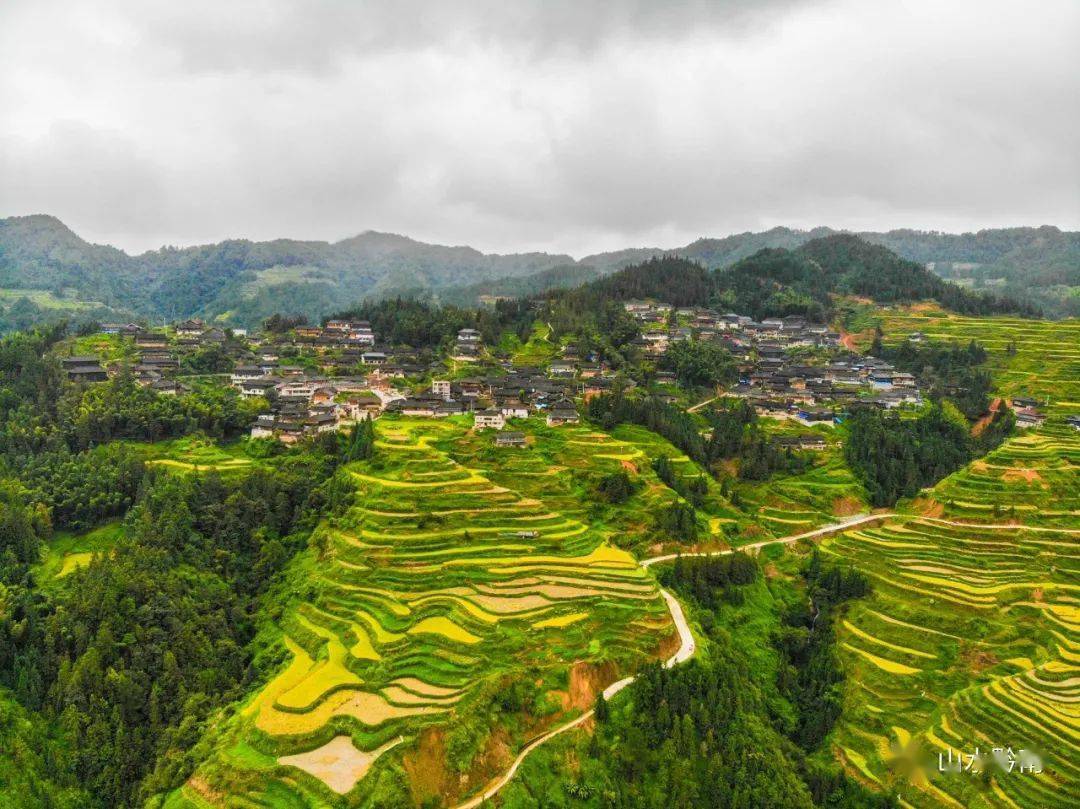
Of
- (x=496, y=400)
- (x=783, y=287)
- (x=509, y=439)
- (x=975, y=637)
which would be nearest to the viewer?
(x=975, y=637)

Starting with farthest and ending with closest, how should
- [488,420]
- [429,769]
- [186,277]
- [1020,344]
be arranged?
[186,277]
[1020,344]
[488,420]
[429,769]

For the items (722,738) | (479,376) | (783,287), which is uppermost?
(783,287)

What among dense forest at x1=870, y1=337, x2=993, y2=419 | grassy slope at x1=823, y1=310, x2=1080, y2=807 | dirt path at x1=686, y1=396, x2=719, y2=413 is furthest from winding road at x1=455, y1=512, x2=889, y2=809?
dense forest at x1=870, y1=337, x2=993, y2=419

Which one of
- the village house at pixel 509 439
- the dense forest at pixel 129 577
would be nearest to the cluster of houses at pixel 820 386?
the village house at pixel 509 439

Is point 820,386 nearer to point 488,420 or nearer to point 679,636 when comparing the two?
point 488,420

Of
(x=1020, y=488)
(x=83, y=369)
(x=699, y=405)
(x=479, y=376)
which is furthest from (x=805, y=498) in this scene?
(x=83, y=369)

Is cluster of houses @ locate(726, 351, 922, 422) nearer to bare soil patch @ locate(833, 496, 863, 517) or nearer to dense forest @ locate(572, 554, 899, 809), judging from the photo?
bare soil patch @ locate(833, 496, 863, 517)
